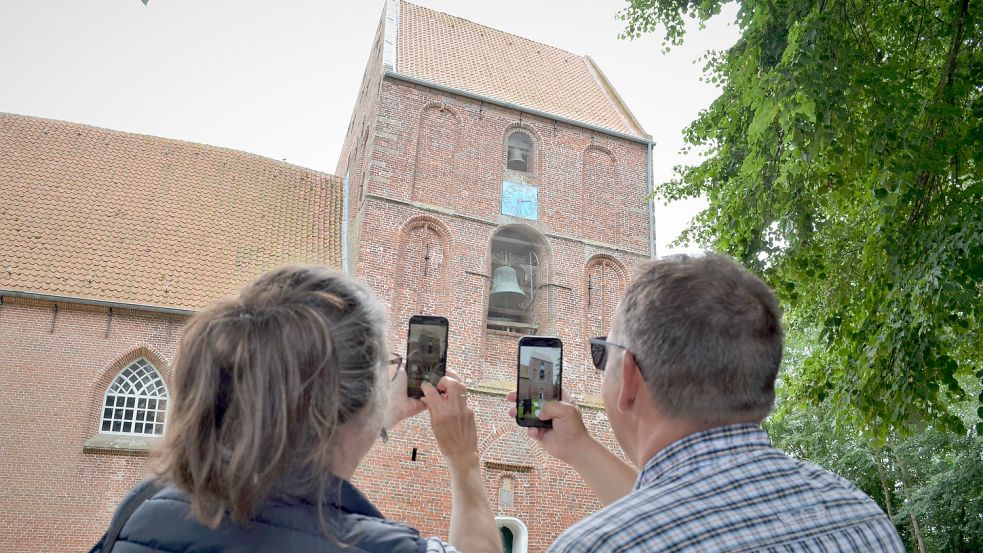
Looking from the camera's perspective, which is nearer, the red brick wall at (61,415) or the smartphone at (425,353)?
the smartphone at (425,353)

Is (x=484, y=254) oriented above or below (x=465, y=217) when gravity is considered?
below

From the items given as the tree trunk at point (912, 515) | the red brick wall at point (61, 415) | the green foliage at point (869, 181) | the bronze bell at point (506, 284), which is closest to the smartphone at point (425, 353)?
the green foliage at point (869, 181)

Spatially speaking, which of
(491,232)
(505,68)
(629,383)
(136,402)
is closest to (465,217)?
(491,232)

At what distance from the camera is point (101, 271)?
1313cm

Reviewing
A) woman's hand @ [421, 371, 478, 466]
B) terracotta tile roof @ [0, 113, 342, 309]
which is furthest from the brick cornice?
woman's hand @ [421, 371, 478, 466]

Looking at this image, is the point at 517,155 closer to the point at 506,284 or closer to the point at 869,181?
the point at 506,284

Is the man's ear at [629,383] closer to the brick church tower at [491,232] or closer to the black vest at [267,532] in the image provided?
the black vest at [267,532]

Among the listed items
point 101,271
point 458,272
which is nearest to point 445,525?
point 458,272

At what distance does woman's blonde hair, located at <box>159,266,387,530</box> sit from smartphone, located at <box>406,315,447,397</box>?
0.84 meters

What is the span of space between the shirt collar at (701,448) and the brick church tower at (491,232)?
11.0 metres

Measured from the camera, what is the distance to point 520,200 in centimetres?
1501

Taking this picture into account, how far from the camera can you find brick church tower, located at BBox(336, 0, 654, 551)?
12844 millimetres

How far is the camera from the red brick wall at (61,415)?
11156 mm

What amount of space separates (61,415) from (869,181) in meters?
Result: 11.9
